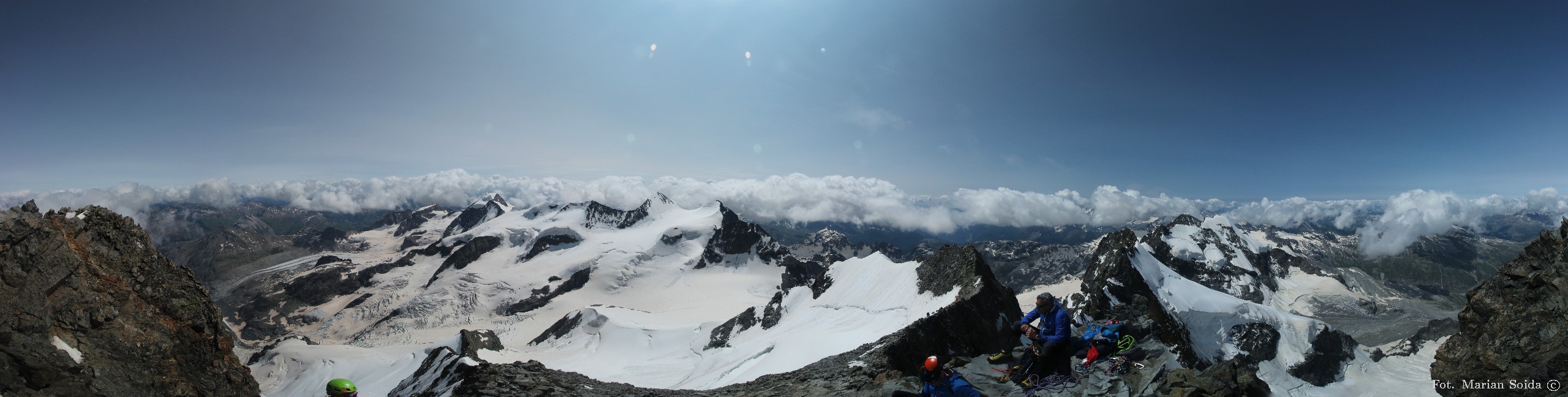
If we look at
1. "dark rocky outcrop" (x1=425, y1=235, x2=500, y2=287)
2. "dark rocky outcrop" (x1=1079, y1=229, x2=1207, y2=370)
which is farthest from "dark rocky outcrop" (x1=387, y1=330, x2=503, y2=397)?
"dark rocky outcrop" (x1=425, y1=235, x2=500, y2=287)

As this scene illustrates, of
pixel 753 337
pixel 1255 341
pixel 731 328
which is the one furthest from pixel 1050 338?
pixel 1255 341

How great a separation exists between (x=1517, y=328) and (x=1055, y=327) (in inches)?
636

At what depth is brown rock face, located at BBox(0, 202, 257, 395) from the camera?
38.8 feet

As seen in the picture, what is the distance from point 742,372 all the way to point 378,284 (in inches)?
8379

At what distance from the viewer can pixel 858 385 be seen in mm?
16812

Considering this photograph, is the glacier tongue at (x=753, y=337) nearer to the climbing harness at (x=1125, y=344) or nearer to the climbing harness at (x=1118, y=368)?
the climbing harness at (x=1125, y=344)

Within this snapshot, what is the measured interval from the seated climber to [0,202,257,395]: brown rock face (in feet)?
64.9

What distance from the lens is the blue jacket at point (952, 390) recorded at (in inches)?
411

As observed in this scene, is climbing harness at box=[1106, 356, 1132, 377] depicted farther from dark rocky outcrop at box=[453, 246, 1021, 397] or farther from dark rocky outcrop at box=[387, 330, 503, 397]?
dark rocky outcrop at box=[387, 330, 503, 397]

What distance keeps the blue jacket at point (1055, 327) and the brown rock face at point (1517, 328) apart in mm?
12759

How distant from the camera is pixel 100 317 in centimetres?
1342

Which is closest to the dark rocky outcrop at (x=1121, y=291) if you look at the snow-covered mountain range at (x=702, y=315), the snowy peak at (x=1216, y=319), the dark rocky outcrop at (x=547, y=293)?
the snowy peak at (x=1216, y=319)

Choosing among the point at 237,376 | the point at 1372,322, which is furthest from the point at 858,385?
the point at 1372,322

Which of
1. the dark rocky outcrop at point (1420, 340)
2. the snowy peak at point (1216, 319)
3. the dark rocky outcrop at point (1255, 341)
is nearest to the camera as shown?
the snowy peak at point (1216, 319)
